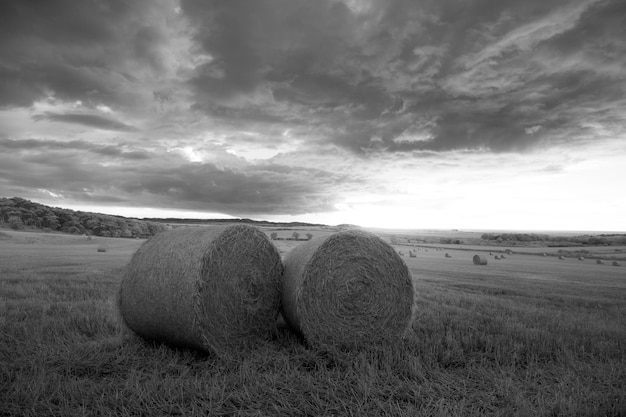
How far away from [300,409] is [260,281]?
280cm

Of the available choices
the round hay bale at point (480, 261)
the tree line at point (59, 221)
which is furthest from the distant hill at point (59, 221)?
the round hay bale at point (480, 261)

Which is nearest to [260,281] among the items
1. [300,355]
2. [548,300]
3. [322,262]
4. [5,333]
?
[322,262]

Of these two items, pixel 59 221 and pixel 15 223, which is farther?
pixel 59 221

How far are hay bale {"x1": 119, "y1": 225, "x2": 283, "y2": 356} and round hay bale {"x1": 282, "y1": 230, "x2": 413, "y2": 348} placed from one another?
1.62 ft

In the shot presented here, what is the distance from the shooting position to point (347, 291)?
6.65 m

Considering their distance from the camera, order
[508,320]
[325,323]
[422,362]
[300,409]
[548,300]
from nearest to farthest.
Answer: [300,409], [422,362], [325,323], [508,320], [548,300]

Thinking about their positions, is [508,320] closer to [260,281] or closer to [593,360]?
[593,360]

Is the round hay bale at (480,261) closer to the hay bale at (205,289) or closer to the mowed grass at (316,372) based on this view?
the mowed grass at (316,372)

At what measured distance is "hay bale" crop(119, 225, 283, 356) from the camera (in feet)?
19.1

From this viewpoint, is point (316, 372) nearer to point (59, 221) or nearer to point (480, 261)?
point (480, 261)

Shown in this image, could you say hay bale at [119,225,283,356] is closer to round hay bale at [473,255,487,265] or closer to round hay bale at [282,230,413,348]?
round hay bale at [282,230,413,348]

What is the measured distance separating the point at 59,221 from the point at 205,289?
69.0m

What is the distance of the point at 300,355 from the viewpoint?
18.7 feet

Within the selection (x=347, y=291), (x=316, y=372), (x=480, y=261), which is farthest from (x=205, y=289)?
(x=480, y=261)
